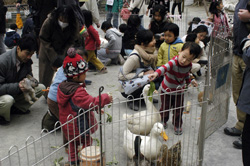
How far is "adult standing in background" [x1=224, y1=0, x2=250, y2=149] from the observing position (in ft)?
11.8

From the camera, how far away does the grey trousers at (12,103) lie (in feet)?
13.3

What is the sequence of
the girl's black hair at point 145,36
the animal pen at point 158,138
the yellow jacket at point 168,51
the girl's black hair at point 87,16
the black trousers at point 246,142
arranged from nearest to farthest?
the animal pen at point 158,138 < the black trousers at point 246,142 < the girl's black hair at point 145,36 < the yellow jacket at point 168,51 < the girl's black hair at point 87,16

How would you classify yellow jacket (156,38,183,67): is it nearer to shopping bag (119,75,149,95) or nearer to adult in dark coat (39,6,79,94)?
shopping bag (119,75,149,95)

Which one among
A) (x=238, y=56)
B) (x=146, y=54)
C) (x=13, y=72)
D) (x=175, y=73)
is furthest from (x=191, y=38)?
(x=13, y=72)

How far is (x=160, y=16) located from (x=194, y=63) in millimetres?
1255

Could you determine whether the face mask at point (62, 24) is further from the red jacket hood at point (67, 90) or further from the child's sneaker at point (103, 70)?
the child's sneaker at point (103, 70)

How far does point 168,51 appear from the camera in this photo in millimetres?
4754

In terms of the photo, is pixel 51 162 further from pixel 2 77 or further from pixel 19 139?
pixel 2 77

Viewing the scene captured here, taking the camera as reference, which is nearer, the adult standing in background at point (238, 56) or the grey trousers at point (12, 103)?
the adult standing in background at point (238, 56)

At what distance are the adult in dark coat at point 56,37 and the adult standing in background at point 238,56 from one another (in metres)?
2.42

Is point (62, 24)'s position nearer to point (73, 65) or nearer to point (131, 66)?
point (131, 66)

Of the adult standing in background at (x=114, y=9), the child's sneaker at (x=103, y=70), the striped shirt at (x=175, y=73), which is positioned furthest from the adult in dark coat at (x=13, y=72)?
the adult standing in background at (x=114, y=9)

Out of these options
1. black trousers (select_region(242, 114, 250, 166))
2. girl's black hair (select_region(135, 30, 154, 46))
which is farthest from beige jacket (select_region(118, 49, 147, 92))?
black trousers (select_region(242, 114, 250, 166))

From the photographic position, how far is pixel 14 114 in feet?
15.1
